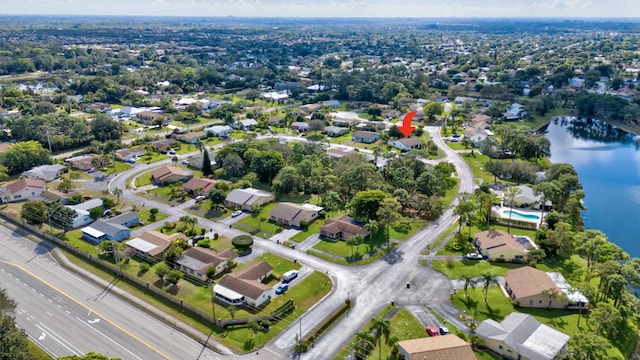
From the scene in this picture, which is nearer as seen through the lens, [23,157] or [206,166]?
[206,166]

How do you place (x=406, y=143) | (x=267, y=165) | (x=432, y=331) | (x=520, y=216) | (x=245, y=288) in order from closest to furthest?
1. (x=432, y=331)
2. (x=245, y=288)
3. (x=520, y=216)
4. (x=267, y=165)
5. (x=406, y=143)

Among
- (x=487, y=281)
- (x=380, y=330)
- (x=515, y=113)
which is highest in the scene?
(x=515, y=113)

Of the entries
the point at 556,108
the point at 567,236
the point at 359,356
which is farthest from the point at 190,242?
the point at 556,108

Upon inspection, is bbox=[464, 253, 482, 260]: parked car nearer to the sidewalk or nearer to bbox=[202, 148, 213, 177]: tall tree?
the sidewalk

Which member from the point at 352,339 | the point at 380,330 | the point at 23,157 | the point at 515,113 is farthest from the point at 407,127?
the point at 23,157

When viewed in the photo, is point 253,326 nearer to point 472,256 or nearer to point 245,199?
point 472,256

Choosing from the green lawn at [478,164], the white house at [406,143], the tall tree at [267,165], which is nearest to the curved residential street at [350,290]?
the tall tree at [267,165]

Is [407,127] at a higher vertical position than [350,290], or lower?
higher

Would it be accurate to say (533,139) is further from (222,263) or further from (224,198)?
(222,263)
